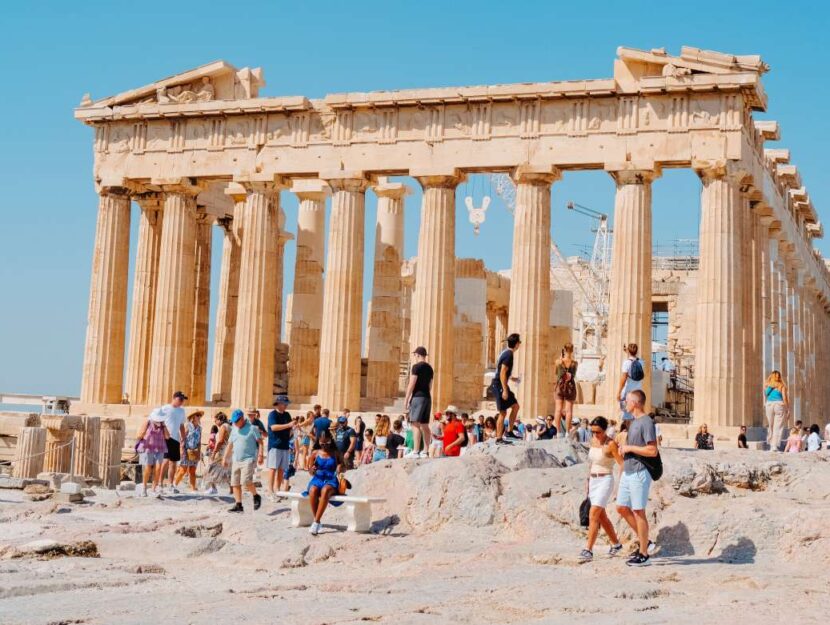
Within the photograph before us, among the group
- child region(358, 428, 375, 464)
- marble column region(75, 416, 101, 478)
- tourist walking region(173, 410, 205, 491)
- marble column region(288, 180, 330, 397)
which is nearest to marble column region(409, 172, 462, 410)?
marble column region(288, 180, 330, 397)

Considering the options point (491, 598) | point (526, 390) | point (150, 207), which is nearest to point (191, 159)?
point (150, 207)

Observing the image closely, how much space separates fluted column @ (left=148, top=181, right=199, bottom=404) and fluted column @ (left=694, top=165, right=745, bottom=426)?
1581 cm

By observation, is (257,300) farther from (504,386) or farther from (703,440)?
(504,386)

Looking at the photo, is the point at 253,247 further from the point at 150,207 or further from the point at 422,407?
the point at 422,407

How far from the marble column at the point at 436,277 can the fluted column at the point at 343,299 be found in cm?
196

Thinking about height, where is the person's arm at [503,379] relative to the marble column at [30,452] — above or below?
above

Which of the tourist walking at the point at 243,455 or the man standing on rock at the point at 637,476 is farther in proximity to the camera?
the tourist walking at the point at 243,455

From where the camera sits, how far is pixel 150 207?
40.0m

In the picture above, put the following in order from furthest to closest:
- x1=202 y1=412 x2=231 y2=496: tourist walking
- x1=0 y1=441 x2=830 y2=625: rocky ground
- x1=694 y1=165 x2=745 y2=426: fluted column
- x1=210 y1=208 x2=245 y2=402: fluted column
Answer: x1=210 y1=208 x2=245 y2=402: fluted column < x1=694 y1=165 x2=745 y2=426: fluted column < x1=202 y1=412 x2=231 y2=496: tourist walking < x1=0 y1=441 x2=830 y2=625: rocky ground

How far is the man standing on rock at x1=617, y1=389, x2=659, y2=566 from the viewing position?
13.9 m

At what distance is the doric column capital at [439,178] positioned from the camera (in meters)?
35.2

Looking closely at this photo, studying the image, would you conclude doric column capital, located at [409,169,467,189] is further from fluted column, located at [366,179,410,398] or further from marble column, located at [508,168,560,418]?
fluted column, located at [366,179,410,398]

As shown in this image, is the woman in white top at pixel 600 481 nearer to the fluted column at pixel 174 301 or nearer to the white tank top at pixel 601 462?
the white tank top at pixel 601 462

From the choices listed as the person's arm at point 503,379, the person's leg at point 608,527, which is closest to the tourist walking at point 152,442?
the person's arm at point 503,379
